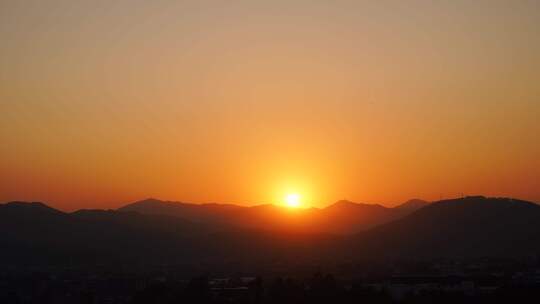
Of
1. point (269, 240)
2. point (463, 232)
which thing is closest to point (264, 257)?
point (269, 240)

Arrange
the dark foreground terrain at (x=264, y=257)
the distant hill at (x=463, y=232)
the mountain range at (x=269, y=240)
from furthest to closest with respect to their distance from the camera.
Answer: the distant hill at (x=463, y=232)
the mountain range at (x=269, y=240)
the dark foreground terrain at (x=264, y=257)

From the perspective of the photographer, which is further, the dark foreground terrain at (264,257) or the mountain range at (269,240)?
the mountain range at (269,240)

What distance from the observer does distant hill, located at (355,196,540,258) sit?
13125 centimetres

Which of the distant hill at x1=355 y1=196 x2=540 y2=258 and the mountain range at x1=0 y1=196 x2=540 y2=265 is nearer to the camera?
the mountain range at x1=0 y1=196 x2=540 y2=265

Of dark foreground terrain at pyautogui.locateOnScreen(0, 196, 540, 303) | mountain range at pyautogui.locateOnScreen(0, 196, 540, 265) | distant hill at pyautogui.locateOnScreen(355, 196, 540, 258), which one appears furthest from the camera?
distant hill at pyautogui.locateOnScreen(355, 196, 540, 258)

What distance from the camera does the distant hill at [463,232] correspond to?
131250mm

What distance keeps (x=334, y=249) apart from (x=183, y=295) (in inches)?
3808

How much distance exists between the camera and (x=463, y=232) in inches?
5527

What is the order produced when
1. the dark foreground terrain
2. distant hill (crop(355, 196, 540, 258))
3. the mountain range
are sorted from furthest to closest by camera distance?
distant hill (crop(355, 196, 540, 258)) < the mountain range < the dark foreground terrain

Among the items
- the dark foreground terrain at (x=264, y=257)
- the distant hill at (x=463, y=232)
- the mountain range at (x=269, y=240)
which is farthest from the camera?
the distant hill at (x=463, y=232)

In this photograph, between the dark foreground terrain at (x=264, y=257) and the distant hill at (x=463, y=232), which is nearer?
the dark foreground terrain at (x=264, y=257)

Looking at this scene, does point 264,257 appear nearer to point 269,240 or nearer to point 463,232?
point 269,240

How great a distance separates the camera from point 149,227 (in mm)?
176875

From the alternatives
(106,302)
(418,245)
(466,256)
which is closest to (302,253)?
(418,245)
